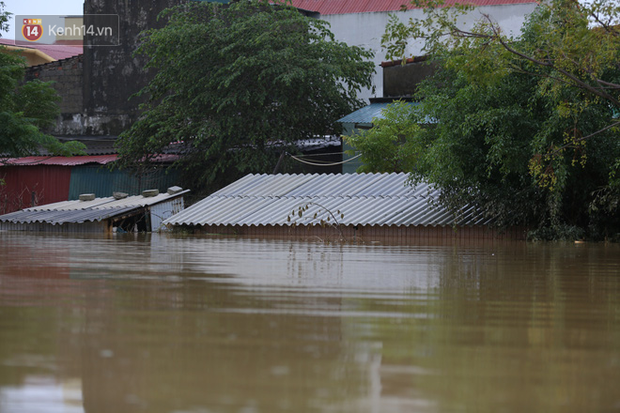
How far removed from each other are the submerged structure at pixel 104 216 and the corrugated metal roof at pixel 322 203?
2.06 m

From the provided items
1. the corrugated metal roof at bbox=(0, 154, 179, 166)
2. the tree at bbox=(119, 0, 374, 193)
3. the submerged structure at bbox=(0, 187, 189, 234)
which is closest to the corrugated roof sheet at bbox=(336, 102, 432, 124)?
the tree at bbox=(119, 0, 374, 193)

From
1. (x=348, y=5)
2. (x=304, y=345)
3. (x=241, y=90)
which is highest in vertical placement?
(x=348, y=5)

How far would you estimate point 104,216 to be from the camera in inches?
874

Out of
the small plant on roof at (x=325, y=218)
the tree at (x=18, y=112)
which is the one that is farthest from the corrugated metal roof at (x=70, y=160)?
the small plant on roof at (x=325, y=218)

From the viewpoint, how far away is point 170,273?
6199mm

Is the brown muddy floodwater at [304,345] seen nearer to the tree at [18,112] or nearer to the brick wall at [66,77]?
the tree at [18,112]

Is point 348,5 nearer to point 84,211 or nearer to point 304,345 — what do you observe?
point 84,211

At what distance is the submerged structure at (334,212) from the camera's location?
57.1 feet

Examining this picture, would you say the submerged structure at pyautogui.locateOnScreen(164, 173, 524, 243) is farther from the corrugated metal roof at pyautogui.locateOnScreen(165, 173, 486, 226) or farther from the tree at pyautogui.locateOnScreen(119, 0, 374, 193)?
the tree at pyautogui.locateOnScreen(119, 0, 374, 193)

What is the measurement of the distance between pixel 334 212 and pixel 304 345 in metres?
16.0

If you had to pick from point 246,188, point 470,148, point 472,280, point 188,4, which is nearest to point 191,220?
point 246,188

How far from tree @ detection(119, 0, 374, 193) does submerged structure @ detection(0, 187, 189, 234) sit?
3.51 meters

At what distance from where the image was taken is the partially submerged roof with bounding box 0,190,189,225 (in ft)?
73.7

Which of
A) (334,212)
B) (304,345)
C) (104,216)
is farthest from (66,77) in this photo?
(304,345)
